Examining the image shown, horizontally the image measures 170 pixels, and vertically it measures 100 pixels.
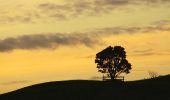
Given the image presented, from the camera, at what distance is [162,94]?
10200cm

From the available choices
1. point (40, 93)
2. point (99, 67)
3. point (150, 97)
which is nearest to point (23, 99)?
point (40, 93)

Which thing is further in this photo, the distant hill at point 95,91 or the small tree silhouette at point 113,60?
the small tree silhouette at point 113,60

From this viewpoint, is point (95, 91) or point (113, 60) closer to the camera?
point (95, 91)

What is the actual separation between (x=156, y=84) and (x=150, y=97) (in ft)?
31.1

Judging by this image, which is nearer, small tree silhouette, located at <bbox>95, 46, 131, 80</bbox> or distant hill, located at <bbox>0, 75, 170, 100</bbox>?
distant hill, located at <bbox>0, 75, 170, 100</bbox>

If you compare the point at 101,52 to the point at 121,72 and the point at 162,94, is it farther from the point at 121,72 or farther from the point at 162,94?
the point at 162,94

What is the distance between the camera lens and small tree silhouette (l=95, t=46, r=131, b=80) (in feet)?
492

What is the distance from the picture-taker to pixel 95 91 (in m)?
108

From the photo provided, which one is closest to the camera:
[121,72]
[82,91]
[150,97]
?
[150,97]

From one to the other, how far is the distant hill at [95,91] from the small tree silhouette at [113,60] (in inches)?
1200

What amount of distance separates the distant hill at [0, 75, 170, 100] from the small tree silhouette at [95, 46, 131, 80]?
1200 inches

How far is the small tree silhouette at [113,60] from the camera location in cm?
15000

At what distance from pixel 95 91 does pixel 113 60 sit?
45.4m

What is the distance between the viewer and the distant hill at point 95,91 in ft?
338
